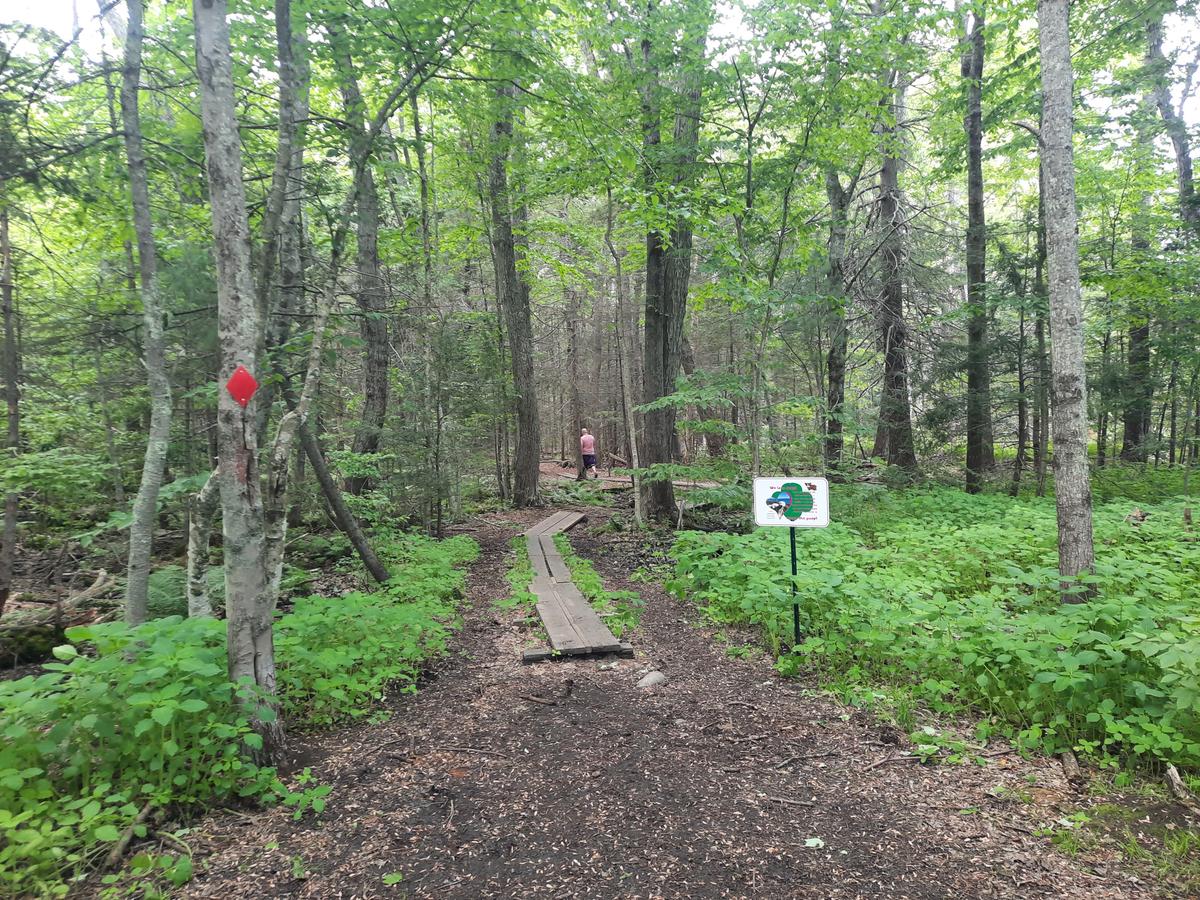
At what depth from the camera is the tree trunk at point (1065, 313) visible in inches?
184

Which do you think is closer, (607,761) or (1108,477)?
(607,761)

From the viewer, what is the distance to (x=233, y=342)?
122 inches

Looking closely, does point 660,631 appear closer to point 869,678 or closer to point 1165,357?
point 869,678

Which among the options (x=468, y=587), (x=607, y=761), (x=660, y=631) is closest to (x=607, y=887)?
(x=607, y=761)

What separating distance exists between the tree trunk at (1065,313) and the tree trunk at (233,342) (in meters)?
5.96

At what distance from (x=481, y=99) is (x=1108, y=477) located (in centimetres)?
1278

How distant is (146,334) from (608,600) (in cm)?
508

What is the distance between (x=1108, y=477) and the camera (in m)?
10.8

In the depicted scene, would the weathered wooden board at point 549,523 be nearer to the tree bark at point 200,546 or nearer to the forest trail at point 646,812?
the forest trail at point 646,812

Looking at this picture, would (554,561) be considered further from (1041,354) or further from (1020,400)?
(1041,354)

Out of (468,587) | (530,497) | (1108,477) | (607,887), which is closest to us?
(607,887)

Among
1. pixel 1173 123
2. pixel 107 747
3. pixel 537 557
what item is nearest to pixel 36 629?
pixel 107 747

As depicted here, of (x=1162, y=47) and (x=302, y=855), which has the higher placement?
(x=1162, y=47)

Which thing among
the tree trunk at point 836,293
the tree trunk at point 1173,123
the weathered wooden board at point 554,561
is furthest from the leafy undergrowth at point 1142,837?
the tree trunk at point 1173,123
